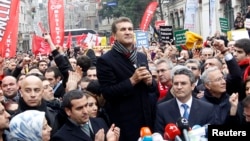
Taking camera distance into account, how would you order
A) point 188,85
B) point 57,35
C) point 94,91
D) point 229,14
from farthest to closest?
point 229,14 → point 57,35 → point 94,91 → point 188,85

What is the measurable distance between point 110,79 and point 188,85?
825 mm

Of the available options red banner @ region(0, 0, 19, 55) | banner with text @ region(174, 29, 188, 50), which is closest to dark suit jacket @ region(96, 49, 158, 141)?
red banner @ region(0, 0, 19, 55)

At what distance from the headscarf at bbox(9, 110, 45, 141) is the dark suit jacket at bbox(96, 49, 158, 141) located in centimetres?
105

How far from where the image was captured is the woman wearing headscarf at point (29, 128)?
15.0 ft

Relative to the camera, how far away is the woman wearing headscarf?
180 inches

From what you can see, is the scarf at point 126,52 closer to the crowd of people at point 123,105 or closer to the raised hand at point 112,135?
the crowd of people at point 123,105

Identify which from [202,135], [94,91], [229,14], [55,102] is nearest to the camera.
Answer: [202,135]

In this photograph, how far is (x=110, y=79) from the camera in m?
5.54

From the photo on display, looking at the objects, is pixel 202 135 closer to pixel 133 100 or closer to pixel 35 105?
pixel 133 100

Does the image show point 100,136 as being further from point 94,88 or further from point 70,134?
point 94,88

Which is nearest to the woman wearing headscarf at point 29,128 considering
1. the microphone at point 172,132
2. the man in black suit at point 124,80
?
the man in black suit at point 124,80

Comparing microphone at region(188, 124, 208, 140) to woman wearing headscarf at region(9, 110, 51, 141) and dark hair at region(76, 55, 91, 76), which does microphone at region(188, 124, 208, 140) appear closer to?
woman wearing headscarf at region(9, 110, 51, 141)

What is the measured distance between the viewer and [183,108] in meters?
5.63

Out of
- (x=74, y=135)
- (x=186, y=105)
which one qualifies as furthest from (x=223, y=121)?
(x=74, y=135)
